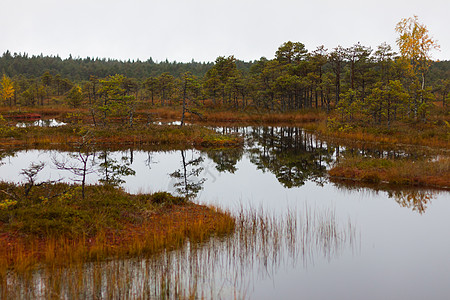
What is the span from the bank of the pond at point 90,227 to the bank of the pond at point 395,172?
11194 mm

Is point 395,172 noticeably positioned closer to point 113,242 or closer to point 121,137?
point 113,242

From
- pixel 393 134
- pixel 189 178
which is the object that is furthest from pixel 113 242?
pixel 393 134

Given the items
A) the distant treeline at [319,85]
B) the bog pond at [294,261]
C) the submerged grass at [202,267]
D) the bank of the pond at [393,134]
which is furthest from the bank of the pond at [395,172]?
the distant treeline at [319,85]

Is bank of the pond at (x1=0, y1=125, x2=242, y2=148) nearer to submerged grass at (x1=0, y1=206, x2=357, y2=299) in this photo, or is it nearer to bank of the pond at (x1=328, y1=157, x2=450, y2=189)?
bank of the pond at (x1=328, y1=157, x2=450, y2=189)

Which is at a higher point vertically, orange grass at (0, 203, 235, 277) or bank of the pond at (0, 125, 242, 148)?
bank of the pond at (0, 125, 242, 148)

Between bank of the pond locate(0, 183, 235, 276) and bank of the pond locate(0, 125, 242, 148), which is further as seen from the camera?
bank of the pond locate(0, 125, 242, 148)

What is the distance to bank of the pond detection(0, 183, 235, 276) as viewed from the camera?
826cm

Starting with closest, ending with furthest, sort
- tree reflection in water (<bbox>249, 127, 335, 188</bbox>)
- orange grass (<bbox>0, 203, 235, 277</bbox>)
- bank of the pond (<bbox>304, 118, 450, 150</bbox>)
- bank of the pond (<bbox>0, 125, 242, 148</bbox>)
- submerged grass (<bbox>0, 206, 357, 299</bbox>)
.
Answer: submerged grass (<bbox>0, 206, 357, 299</bbox>)
orange grass (<bbox>0, 203, 235, 277</bbox>)
tree reflection in water (<bbox>249, 127, 335, 188</bbox>)
bank of the pond (<bbox>304, 118, 450, 150</bbox>)
bank of the pond (<bbox>0, 125, 242, 148</bbox>)

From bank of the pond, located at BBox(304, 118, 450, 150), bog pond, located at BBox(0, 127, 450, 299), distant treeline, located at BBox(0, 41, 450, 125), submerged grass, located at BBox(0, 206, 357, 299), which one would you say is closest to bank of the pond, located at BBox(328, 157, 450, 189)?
bog pond, located at BBox(0, 127, 450, 299)

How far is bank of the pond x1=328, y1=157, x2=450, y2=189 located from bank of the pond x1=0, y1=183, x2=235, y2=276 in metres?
11.2

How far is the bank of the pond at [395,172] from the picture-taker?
17.3 meters

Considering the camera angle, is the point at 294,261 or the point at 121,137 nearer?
the point at 294,261

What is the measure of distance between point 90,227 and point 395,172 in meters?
16.9

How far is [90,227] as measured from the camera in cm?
964
